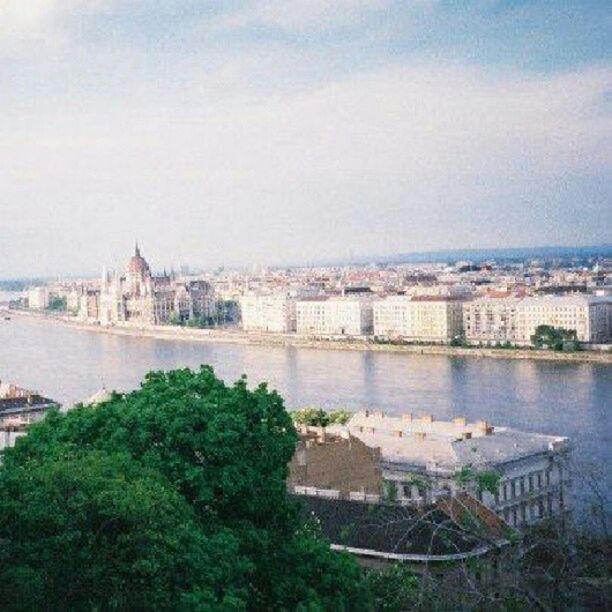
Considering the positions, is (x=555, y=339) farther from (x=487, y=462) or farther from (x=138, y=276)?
(x=138, y=276)

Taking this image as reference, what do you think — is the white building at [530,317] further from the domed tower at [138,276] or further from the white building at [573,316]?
the domed tower at [138,276]

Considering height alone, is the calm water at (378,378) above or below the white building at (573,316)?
below

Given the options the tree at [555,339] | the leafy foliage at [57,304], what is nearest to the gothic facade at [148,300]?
the leafy foliage at [57,304]

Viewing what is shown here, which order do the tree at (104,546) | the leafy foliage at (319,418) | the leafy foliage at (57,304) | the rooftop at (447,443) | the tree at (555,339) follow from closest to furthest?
the tree at (104,546)
the rooftop at (447,443)
the leafy foliage at (319,418)
the tree at (555,339)
the leafy foliage at (57,304)

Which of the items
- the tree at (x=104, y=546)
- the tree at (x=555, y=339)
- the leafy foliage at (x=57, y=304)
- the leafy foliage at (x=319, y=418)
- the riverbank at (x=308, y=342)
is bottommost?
the riverbank at (x=308, y=342)

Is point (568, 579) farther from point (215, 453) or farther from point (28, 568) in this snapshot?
point (215, 453)

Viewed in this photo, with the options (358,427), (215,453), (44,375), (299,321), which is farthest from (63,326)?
(215,453)
